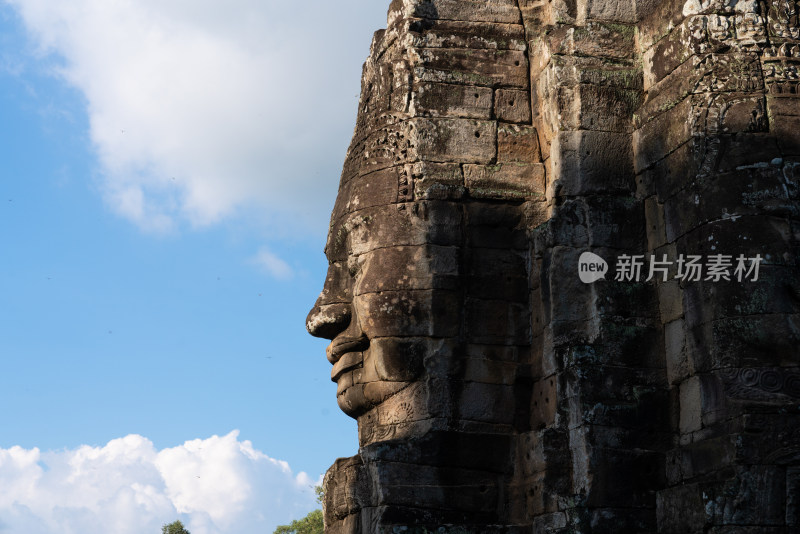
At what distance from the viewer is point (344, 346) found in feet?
33.9

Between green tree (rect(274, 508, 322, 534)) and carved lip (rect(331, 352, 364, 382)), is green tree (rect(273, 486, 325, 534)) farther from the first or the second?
carved lip (rect(331, 352, 364, 382))

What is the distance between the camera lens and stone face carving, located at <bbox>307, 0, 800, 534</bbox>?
8.38 m

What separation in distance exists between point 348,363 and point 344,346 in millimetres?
163

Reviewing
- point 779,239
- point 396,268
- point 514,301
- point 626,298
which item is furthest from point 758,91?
point 396,268

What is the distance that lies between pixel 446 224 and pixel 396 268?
2.01 ft

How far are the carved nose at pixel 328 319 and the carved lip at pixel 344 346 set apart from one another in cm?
12

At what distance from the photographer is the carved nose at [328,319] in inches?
410

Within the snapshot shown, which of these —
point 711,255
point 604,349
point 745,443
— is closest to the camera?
point 745,443

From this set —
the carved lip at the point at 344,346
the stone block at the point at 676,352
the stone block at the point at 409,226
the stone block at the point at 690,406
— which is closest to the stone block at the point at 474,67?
the stone block at the point at 409,226

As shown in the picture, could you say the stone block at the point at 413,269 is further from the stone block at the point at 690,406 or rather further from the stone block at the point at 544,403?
the stone block at the point at 690,406

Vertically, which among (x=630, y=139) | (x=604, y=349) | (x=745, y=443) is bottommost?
(x=745, y=443)

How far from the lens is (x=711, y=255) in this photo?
337 inches

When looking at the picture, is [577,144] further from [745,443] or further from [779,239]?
[745,443]

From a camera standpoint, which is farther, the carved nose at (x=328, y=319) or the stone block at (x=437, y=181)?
the carved nose at (x=328, y=319)
